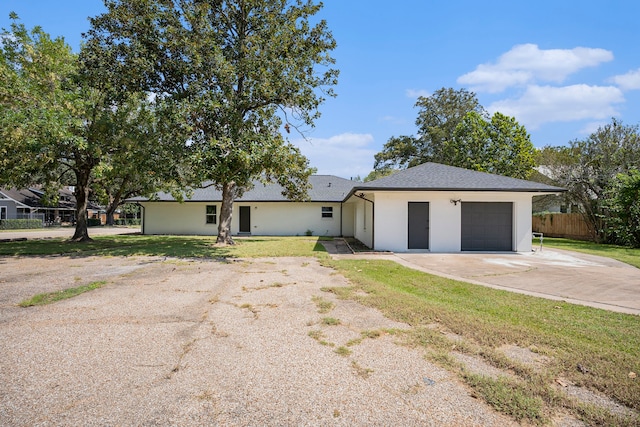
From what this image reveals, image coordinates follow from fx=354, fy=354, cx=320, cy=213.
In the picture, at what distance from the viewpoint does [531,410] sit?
2588 mm

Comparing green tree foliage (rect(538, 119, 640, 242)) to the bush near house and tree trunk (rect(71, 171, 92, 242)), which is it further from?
the bush near house

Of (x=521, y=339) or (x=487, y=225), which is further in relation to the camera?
(x=487, y=225)

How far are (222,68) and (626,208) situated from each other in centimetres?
1979

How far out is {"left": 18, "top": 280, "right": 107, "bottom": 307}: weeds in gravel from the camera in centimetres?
564

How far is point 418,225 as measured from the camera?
1417cm

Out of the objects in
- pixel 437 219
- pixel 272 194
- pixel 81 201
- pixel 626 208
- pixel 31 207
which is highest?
pixel 272 194

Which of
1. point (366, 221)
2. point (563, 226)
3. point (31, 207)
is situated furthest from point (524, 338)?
point (31, 207)

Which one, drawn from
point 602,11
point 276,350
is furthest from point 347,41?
point 276,350

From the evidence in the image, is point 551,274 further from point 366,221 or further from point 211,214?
point 211,214

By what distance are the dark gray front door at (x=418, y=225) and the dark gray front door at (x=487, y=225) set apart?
1.53 m

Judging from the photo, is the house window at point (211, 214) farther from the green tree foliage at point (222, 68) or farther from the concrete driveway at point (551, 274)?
the concrete driveway at point (551, 274)

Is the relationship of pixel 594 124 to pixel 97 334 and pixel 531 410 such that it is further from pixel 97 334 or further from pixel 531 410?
pixel 97 334

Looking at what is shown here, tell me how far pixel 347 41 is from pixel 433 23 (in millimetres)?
4035

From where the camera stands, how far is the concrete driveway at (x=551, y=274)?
256 inches
